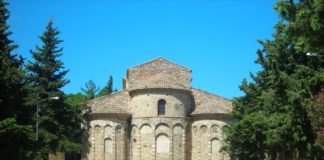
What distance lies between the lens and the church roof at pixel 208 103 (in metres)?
45.8

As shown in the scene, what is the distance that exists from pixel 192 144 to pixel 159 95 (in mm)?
5648

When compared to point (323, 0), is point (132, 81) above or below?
above

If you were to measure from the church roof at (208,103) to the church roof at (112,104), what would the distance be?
6651 mm

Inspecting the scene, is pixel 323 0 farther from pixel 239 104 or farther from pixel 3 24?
pixel 239 104

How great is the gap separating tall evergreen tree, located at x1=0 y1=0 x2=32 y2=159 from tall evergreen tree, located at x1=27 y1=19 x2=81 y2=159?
11085 millimetres

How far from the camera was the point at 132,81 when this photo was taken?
49375 millimetres

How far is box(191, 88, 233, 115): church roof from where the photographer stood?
1801 inches

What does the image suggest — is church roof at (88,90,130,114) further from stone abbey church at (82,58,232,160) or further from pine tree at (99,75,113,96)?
pine tree at (99,75,113,96)

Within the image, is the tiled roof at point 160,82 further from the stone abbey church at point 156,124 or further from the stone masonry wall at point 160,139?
the stone masonry wall at point 160,139

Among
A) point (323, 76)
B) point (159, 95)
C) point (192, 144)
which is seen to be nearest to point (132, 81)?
point (159, 95)

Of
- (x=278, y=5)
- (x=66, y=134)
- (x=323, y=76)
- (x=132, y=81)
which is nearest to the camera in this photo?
(x=278, y=5)

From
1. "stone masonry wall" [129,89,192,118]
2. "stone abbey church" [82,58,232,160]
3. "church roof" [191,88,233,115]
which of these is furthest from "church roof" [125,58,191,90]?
"church roof" [191,88,233,115]

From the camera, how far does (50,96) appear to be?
40.3m

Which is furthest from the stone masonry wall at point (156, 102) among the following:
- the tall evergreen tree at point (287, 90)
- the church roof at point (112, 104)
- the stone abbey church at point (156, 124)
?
the tall evergreen tree at point (287, 90)
